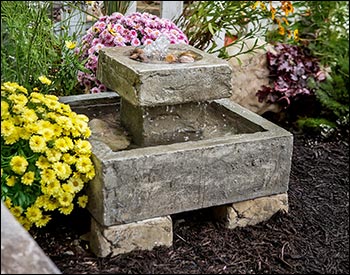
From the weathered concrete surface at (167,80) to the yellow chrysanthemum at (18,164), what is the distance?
1.80 feet

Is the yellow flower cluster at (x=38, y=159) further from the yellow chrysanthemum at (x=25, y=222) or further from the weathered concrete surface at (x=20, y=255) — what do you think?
the weathered concrete surface at (x=20, y=255)

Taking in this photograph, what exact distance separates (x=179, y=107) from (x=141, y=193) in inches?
19.9

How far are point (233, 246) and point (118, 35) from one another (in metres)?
1.45

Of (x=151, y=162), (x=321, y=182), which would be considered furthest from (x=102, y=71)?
(x=321, y=182)

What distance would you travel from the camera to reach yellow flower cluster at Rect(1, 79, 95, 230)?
3117 millimetres

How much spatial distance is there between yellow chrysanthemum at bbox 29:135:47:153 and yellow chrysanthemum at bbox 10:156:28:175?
0.06m

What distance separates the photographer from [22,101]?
3189 millimetres

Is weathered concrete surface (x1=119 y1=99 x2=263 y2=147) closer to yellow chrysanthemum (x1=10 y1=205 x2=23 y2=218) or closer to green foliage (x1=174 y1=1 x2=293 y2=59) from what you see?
yellow chrysanthemum (x1=10 y1=205 x2=23 y2=218)

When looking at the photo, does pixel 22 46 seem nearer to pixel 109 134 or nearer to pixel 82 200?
pixel 109 134

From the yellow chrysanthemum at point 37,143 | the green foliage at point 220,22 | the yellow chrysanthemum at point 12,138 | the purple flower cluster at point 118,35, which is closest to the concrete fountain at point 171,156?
the yellow chrysanthemum at point 37,143

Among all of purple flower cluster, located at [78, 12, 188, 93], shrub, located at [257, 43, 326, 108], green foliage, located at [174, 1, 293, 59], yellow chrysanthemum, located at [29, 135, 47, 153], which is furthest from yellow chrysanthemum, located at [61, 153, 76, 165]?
shrub, located at [257, 43, 326, 108]

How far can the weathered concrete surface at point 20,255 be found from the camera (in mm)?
2465

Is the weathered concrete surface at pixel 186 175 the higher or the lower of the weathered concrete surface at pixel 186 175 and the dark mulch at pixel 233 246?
the higher

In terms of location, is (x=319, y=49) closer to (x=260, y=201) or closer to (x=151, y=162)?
(x=260, y=201)
